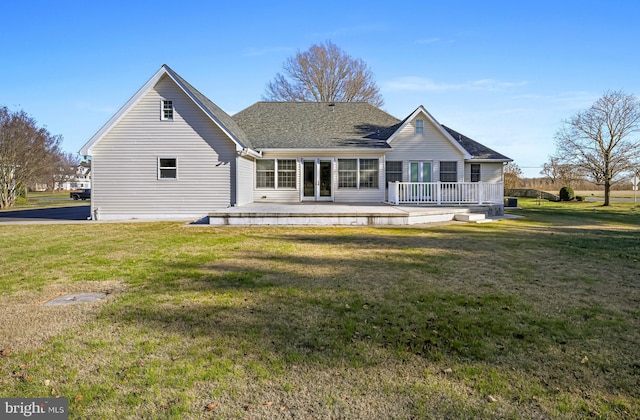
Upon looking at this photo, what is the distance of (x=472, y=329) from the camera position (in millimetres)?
4191

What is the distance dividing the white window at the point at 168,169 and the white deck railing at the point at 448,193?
981cm

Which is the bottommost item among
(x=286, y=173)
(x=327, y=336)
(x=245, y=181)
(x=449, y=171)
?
(x=327, y=336)

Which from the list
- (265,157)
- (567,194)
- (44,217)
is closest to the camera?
(44,217)

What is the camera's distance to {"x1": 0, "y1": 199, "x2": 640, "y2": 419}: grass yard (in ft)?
9.42

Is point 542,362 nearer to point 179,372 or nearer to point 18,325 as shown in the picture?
point 179,372

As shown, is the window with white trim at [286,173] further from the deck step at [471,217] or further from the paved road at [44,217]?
the paved road at [44,217]

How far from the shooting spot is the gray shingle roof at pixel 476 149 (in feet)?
72.4

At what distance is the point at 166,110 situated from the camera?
17031mm

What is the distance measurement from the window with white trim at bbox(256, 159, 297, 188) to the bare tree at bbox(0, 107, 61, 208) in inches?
937

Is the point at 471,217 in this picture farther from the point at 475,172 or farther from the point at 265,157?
the point at 265,157

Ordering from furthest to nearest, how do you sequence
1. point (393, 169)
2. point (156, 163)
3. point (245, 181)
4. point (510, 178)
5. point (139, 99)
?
point (510, 178), point (393, 169), point (245, 181), point (156, 163), point (139, 99)

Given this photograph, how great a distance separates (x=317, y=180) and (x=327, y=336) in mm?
16467

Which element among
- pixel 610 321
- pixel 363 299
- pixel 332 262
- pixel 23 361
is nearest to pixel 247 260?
pixel 332 262

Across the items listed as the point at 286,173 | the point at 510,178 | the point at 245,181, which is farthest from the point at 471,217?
the point at 510,178
